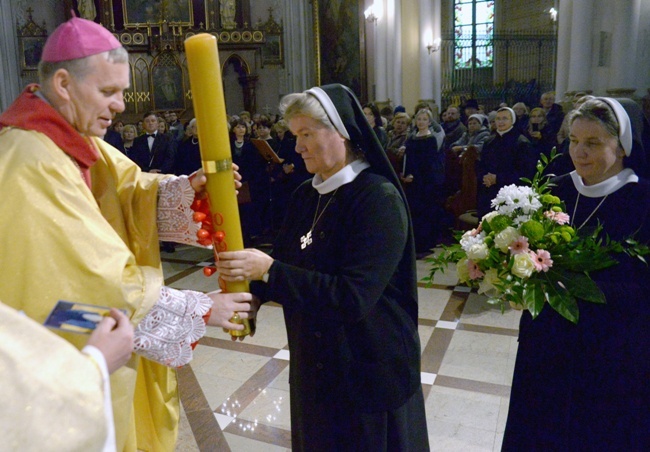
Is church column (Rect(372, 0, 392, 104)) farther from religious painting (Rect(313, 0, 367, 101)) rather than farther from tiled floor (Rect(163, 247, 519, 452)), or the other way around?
tiled floor (Rect(163, 247, 519, 452))

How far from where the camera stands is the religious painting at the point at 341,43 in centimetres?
1572

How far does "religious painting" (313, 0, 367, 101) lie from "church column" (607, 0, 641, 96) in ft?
27.3

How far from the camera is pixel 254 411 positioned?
3.37m

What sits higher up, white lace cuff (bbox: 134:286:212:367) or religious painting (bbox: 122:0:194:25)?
religious painting (bbox: 122:0:194:25)

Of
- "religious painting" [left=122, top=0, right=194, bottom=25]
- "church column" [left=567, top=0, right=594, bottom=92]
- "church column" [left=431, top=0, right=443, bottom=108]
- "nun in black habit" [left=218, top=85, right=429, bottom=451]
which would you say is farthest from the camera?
"religious painting" [left=122, top=0, right=194, bottom=25]

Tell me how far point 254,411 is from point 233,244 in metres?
1.95

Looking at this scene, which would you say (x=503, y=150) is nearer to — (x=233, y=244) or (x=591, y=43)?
(x=591, y=43)

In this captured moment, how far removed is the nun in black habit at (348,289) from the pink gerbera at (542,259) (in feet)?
1.36

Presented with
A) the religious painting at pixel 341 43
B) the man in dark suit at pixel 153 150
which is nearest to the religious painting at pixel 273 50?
the religious painting at pixel 341 43

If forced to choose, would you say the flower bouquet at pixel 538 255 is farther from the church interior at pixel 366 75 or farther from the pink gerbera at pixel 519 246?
the church interior at pixel 366 75

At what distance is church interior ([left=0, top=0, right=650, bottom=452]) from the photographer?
11.2 feet

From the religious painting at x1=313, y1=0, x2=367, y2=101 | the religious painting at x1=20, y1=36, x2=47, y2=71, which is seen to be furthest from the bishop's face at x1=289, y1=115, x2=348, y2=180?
the religious painting at x1=20, y1=36, x2=47, y2=71

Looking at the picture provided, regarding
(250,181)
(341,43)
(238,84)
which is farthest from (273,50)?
(250,181)

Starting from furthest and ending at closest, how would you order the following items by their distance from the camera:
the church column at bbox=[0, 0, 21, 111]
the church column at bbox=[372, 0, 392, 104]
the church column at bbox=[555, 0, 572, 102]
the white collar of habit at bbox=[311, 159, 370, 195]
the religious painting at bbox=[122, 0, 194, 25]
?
the religious painting at bbox=[122, 0, 194, 25]
the church column at bbox=[0, 0, 21, 111]
the church column at bbox=[372, 0, 392, 104]
the church column at bbox=[555, 0, 572, 102]
the white collar of habit at bbox=[311, 159, 370, 195]
